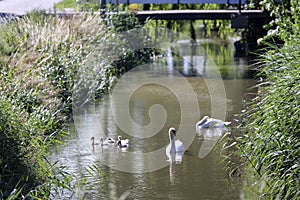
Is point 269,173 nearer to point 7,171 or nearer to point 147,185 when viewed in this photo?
Result: point 147,185

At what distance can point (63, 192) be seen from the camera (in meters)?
7.97

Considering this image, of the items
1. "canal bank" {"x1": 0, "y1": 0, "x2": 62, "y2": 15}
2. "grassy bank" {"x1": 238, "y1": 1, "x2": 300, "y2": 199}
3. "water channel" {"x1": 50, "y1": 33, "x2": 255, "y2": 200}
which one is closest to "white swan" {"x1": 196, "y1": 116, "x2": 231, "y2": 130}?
"water channel" {"x1": 50, "y1": 33, "x2": 255, "y2": 200}

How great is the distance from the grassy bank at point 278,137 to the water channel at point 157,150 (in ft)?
1.59

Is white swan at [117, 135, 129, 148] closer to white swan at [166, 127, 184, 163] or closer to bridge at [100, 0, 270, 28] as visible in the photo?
white swan at [166, 127, 184, 163]

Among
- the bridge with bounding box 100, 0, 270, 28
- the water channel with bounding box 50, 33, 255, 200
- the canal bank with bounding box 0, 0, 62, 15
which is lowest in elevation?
the water channel with bounding box 50, 33, 255, 200

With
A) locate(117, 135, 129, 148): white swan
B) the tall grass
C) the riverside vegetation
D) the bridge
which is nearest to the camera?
the tall grass

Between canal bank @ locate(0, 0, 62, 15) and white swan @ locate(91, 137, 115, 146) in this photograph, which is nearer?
white swan @ locate(91, 137, 115, 146)

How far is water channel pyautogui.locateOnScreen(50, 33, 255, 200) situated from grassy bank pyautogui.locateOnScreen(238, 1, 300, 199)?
0.48 m

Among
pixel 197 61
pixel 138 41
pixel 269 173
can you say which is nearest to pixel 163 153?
pixel 269 173

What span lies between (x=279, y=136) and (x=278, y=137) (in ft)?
0.04

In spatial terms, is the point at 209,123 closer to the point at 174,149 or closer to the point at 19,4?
the point at 174,149

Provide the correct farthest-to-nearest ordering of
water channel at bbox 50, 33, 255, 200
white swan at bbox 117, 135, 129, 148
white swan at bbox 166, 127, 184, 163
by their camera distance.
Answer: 1. white swan at bbox 117, 135, 129, 148
2. white swan at bbox 166, 127, 184, 163
3. water channel at bbox 50, 33, 255, 200

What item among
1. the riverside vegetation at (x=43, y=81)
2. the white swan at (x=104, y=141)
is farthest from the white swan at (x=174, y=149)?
the riverside vegetation at (x=43, y=81)

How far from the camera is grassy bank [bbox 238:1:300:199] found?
284 inches
